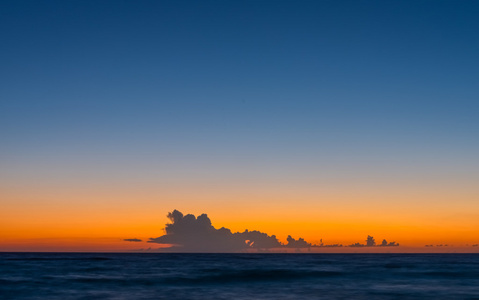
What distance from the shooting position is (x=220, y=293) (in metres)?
36.8

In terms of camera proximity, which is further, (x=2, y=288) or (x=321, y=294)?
(x=2, y=288)

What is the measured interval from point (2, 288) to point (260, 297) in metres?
22.7

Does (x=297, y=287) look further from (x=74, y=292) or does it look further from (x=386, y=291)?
(x=74, y=292)

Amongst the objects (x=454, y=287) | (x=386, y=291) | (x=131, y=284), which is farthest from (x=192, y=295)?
(x=454, y=287)

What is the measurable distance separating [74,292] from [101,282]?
843 centimetres

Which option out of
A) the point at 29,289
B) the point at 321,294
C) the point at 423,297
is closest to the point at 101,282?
the point at 29,289

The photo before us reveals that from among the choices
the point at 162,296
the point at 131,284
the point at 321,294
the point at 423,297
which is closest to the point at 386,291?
the point at 423,297

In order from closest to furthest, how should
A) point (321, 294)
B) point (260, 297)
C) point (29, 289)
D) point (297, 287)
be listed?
point (260, 297) < point (321, 294) < point (29, 289) < point (297, 287)

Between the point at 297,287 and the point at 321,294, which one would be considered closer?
the point at 321,294

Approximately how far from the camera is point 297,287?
40750mm

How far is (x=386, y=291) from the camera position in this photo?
36812mm

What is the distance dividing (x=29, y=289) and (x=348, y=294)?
86.3ft

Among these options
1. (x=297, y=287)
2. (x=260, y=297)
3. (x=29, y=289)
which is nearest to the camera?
(x=260, y=297)

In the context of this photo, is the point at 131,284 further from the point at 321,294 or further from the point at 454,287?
the point at 454,287
